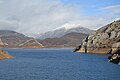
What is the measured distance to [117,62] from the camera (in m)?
127

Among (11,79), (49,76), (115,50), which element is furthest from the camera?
(115,50)

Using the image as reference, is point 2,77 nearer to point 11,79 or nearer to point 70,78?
point 11,79

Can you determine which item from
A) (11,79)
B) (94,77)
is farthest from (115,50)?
(11,79)

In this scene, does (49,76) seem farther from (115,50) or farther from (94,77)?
(115,50)

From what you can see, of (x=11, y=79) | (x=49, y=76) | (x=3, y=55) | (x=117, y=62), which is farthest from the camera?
(x=3, y=55)

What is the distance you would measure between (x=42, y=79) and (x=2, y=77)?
40.9ft

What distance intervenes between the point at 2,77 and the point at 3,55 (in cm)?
8370

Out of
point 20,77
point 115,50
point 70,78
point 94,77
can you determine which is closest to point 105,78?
point 94,77

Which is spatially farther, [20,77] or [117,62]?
[117,62]

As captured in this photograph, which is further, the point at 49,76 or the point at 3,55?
the point at 3,55

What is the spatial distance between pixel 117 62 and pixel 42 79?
5783 centimetres

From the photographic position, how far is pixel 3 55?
6442 inches

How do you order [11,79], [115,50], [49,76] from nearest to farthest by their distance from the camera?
[11,79] < [49,76] < [115,50]

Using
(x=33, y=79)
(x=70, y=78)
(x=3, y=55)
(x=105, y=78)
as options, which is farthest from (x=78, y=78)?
(x=3, y=55)
